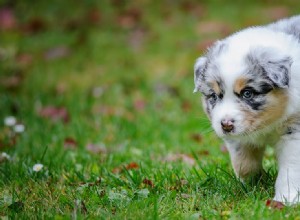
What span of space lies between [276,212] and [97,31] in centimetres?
868

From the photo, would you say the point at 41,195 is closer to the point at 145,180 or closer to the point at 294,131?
the point at 145,180

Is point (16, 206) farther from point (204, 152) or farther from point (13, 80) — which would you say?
point (13, 80)

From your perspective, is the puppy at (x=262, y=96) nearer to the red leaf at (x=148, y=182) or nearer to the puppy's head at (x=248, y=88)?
the puppy's head at (x=248, y=88)

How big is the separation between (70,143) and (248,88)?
10.8ft

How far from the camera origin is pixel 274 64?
434 cm

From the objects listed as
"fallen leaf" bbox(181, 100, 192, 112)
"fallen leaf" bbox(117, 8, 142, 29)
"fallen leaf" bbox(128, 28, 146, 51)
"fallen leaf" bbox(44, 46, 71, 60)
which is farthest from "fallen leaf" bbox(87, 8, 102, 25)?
"fallen leaf" bbox(181, 100, 192, 112)

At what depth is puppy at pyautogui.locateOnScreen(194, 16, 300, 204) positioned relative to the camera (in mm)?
4297

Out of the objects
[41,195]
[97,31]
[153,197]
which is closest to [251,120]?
[153,197]

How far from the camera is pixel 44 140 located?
7199 millimetres

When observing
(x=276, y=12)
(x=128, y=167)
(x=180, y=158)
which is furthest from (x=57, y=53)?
(x=128, y=167)

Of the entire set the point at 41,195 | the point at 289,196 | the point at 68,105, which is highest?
the point at 289,196

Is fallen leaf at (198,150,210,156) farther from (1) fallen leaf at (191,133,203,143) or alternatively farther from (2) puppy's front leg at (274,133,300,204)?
(2) puppy's front leg at (274,133,300,204)

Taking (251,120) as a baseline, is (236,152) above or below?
below

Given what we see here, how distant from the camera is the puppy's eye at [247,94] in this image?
4.33 meters
